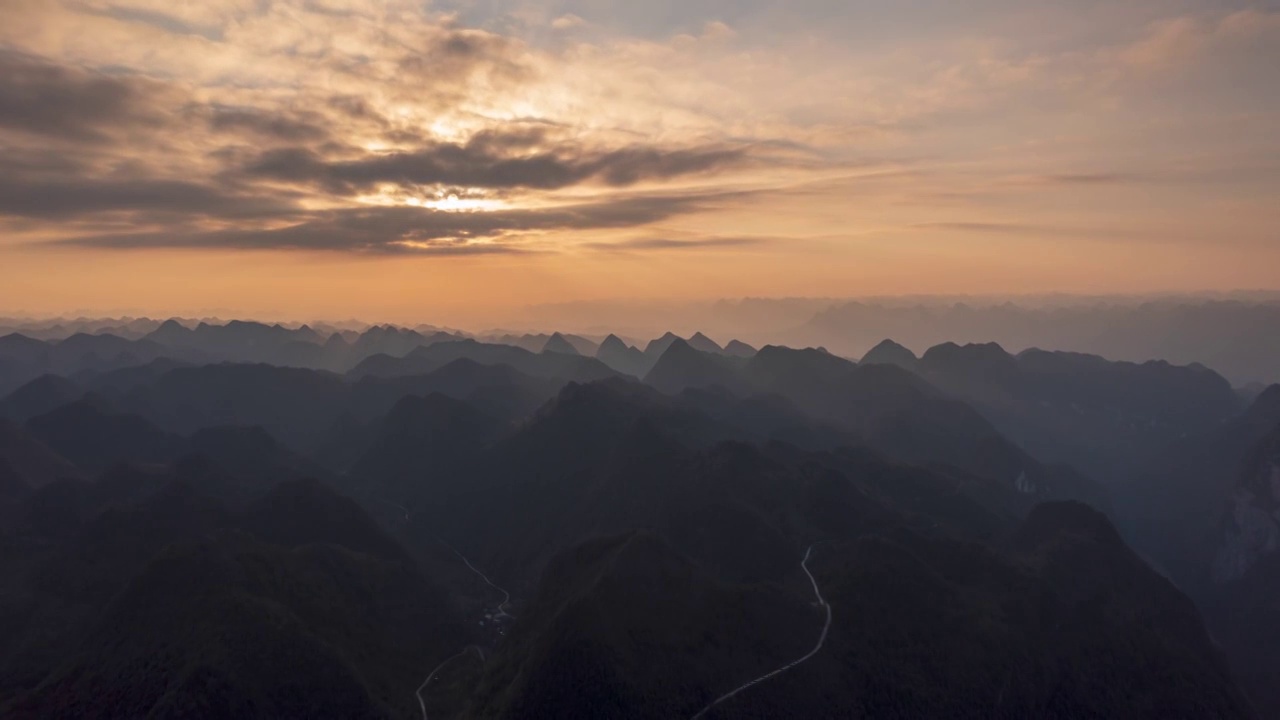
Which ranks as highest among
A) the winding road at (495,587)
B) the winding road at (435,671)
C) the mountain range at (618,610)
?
the mountain range at (618,610)

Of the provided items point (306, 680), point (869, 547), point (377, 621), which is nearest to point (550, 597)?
point (377, 621)

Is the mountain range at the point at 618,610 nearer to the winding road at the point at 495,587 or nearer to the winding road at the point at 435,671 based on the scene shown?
the winding road at the point at 435,671

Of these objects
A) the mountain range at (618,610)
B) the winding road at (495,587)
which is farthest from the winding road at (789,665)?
the winding road at (495,587)

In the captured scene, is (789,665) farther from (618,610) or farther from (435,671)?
(435,671)

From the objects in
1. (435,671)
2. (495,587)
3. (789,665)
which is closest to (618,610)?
(789,665)

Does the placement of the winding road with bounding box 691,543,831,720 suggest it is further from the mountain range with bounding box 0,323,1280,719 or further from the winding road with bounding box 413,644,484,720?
the winding road with bounding box 413,644,484,720

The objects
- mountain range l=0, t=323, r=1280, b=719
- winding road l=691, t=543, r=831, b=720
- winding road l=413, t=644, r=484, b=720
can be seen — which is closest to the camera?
winding road l=691, t=543, r=831, b=720

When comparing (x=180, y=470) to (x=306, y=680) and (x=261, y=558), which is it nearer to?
(x=261, y=558)

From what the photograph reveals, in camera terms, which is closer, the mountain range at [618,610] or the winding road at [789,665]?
the winding road at [789,665]

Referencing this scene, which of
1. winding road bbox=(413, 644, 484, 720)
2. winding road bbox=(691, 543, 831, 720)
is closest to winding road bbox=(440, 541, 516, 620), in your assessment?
winding road bbox=(413, 644, 484, 720)

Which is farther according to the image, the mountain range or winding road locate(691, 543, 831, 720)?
the mountain range

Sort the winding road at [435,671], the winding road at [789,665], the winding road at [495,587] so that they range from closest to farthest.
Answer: the winding road at [789,665] < the winding road at [435,671] < the winding road at [495,587]
